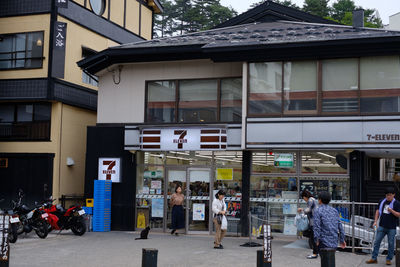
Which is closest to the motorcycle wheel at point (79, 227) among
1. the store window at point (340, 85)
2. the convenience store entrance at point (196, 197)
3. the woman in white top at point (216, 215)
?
the convenience store entrance at point (196, 197)

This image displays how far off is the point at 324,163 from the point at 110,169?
7562 mm

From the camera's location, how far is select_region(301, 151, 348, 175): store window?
667 inches

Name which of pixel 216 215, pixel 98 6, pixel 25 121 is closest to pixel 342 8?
pixel 98 6

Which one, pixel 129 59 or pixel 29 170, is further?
pixel 29 170

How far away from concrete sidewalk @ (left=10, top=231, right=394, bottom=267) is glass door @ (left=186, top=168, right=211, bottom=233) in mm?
640

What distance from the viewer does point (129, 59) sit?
773 inches

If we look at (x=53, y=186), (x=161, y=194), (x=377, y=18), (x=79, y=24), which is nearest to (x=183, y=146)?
(x=161, y=194)

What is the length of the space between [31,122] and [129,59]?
510cm

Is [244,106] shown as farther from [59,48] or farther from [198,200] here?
[59,48]

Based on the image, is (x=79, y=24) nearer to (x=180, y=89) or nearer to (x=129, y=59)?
(x=129, y=59)

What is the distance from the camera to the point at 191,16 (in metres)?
55.2

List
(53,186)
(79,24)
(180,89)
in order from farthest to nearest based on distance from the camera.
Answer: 1. (79,24)
2. (53,186)
3. (180,89)

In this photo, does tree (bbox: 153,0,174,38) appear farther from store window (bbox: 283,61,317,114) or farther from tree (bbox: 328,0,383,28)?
store window (bbox: 283,61,317,114)

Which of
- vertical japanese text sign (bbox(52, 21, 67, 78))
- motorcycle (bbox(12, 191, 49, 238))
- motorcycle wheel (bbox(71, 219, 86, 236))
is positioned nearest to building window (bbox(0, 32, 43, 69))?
vertical japanese text sign (bbox(52, 21, 67, 78))
